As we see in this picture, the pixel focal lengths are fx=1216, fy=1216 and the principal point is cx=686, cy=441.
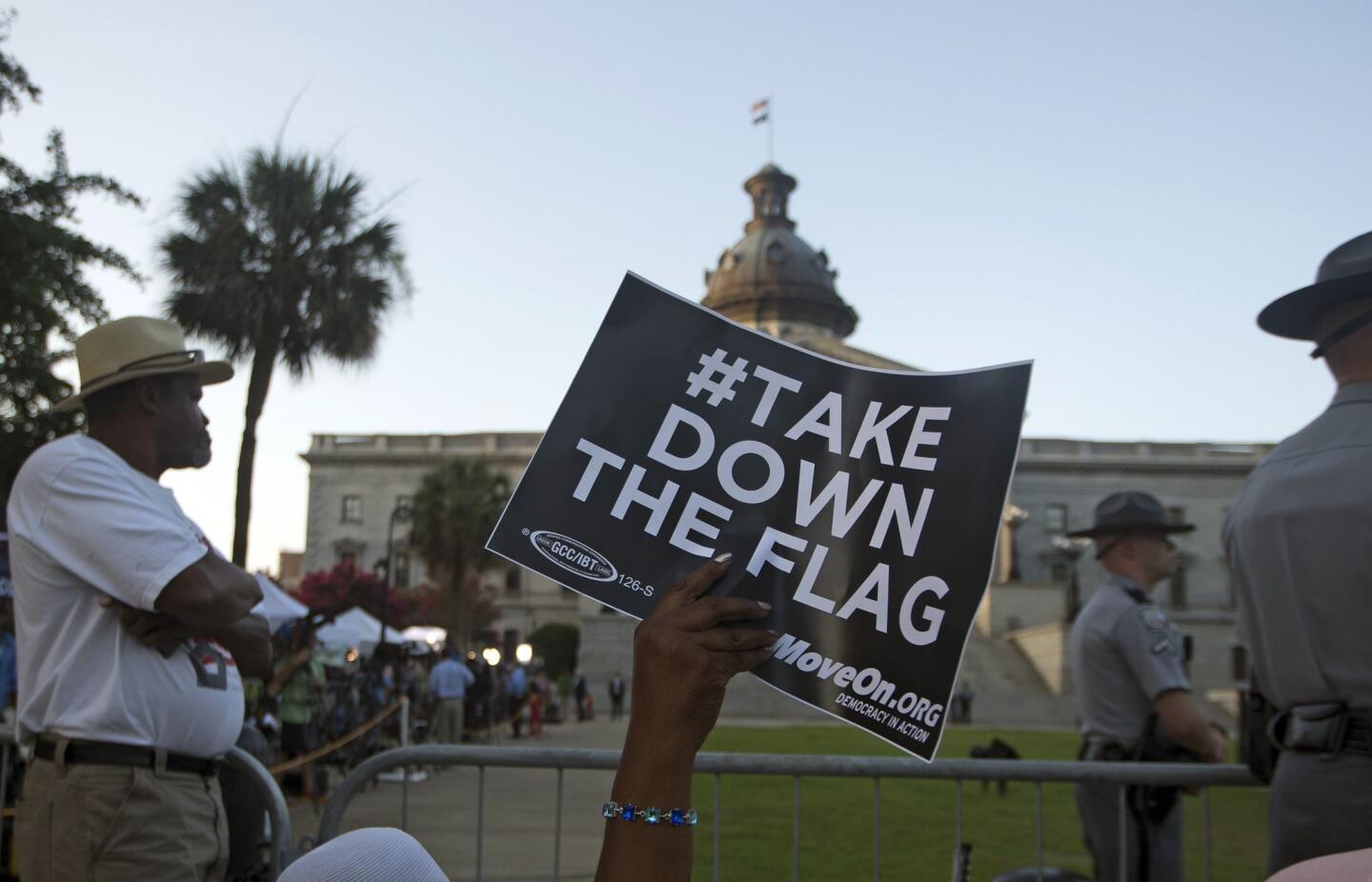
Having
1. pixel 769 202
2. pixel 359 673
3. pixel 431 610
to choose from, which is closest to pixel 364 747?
pixel 359 673

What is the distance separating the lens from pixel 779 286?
8069 centimetres

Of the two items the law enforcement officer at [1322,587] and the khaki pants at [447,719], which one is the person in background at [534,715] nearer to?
the khaki pants at [447,719]

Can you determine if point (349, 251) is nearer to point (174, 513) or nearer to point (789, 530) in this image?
point (174, 513)

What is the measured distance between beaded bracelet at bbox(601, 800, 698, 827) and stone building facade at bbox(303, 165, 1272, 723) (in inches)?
2340

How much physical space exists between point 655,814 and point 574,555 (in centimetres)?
58

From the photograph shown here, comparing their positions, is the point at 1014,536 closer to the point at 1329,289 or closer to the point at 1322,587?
the point at 1329,289

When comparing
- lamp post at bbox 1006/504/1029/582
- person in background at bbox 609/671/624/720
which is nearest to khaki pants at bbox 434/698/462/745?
person in background at bbox 609/671/624/720

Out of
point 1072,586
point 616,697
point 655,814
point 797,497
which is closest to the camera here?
point 655,814

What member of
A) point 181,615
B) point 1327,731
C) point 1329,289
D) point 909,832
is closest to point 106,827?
point 181,615

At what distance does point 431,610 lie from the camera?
59094mm

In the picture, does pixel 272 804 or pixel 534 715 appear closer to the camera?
pixel 272 804

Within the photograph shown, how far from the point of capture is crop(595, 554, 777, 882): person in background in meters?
1.42

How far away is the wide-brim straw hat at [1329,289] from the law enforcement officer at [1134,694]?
1.35 metres

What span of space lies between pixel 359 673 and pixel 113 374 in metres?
21.1
